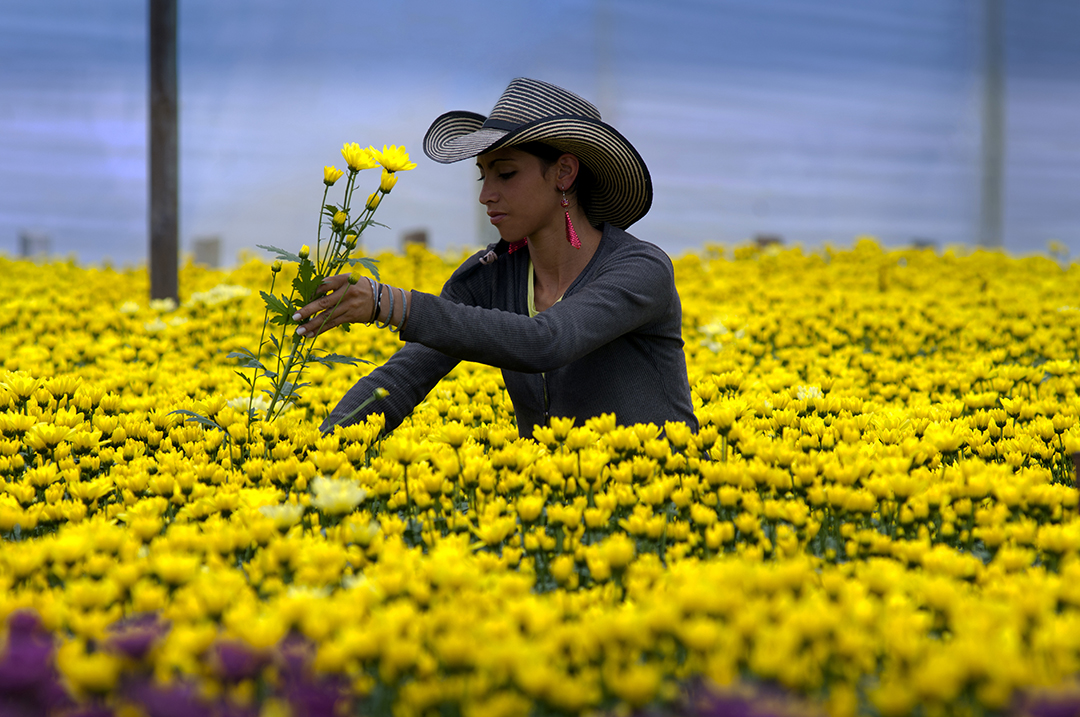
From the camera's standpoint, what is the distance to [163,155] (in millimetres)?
5875

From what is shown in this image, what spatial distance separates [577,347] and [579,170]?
921 millimetres

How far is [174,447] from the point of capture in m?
2.47

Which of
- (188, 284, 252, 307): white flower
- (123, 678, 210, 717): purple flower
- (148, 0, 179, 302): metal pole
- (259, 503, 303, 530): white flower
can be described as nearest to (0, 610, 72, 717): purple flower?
(123, 678, 210, 717): purple flower

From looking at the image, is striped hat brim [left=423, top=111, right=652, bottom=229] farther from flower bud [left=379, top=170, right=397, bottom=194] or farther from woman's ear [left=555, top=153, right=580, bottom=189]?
flower bud [left=379, top=170, right=397, bottom=194]

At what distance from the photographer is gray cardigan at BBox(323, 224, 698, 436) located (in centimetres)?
240

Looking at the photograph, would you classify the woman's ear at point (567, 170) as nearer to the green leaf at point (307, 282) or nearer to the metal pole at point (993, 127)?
the green leaf at point (307, 282)

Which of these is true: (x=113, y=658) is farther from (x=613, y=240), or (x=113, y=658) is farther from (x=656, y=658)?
(x=613, y=240)

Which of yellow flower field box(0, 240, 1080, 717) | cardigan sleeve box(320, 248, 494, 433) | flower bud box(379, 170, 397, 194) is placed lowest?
yellow flower field box(0, 240, 1080, 717)

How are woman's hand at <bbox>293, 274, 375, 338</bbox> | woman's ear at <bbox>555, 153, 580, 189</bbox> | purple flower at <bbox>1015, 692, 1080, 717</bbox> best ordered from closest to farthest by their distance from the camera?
purple flower at <bbox>1015, 692, 1080, 717</bbox> < woman's hand at <bbox>293, 274, 375, 338</bbox> < woman's ear at <bbox>555, 153, 580, 189</bbox>

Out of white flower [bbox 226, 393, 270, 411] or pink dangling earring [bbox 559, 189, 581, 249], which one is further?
pink dangling earring [bbox 559, 189, 581, 249]

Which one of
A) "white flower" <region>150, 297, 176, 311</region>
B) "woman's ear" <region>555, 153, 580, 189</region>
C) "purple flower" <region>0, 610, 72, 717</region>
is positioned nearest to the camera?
"purple flower" <region>0, 610, 72, 717</region>

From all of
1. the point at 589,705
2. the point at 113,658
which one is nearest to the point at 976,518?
the point at 589,705

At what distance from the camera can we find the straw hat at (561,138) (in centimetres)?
279

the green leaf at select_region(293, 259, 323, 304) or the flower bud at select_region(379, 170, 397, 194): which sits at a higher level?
the flower bud at select_region(379, 170, 397, 194)
